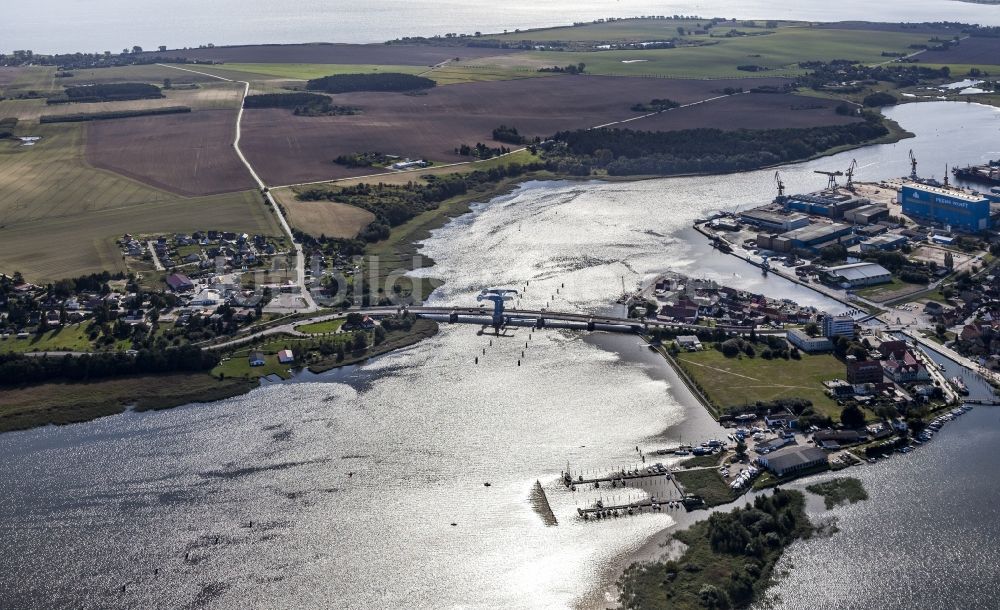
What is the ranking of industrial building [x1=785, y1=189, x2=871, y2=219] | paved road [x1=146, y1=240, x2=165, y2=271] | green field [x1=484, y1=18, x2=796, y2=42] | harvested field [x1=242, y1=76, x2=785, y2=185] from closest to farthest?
1. paved road [x1=146, y1=240, x2=165, y2=271]
2. industrial building [x1=785, y1=189, x2=871, y2=219]
3. harvested field [x1=242, y1=76, x2=785, y2=185]
4. green field [x1=484, y1=18, x2=796, y2=42]

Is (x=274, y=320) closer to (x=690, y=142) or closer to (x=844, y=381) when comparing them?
(x=844, y=381)

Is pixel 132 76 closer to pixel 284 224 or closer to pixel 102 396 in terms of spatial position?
pixel 284 224

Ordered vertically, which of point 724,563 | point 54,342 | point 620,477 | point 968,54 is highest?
point 968,54

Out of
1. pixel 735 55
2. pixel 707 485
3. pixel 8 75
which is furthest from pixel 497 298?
pixel 8 75

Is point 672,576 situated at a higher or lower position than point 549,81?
lower

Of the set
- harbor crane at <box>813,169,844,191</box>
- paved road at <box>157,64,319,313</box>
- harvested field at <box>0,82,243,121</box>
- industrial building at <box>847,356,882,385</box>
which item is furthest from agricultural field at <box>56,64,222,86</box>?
industrial building at <box>847,356,882,385</box>

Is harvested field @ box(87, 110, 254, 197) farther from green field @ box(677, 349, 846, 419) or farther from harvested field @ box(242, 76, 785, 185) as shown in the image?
green field @ box(677, 349, 846, 419)

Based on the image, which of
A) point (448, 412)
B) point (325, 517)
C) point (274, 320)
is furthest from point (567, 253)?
point (325, 517)
